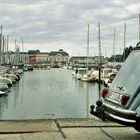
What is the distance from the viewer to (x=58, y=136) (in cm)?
927

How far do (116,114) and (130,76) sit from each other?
92 centimetres

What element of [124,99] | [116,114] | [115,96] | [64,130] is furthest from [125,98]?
[64,130]

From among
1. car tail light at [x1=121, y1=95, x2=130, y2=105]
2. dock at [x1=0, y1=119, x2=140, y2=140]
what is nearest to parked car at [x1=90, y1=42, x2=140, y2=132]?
car tail light at [x1=121, y1=95, x2=130, y2=105]

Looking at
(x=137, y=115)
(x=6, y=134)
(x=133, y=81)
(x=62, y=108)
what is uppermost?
(x=133, y=81)

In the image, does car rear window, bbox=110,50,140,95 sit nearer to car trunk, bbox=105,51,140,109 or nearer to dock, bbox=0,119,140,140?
car trunk, bbox=105,51,140,109

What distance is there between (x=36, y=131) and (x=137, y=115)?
2.77 metres

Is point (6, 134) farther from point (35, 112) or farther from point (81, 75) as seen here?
point (81, 75)

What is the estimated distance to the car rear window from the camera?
847 cm

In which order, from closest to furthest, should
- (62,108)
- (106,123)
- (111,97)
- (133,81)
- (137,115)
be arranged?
1. (137,115)
2. (133,81)
3. (111,97)
4. (106,123)
5. (62,108)

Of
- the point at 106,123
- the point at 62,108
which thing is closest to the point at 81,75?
the point at 62,108

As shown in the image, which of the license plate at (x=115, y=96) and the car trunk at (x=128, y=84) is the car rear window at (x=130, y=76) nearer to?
the car trunk at (x=128, y=84)

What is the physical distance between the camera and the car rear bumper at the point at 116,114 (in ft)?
26.6

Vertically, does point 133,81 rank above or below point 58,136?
above

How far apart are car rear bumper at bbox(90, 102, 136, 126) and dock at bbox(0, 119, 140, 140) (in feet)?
1.85
